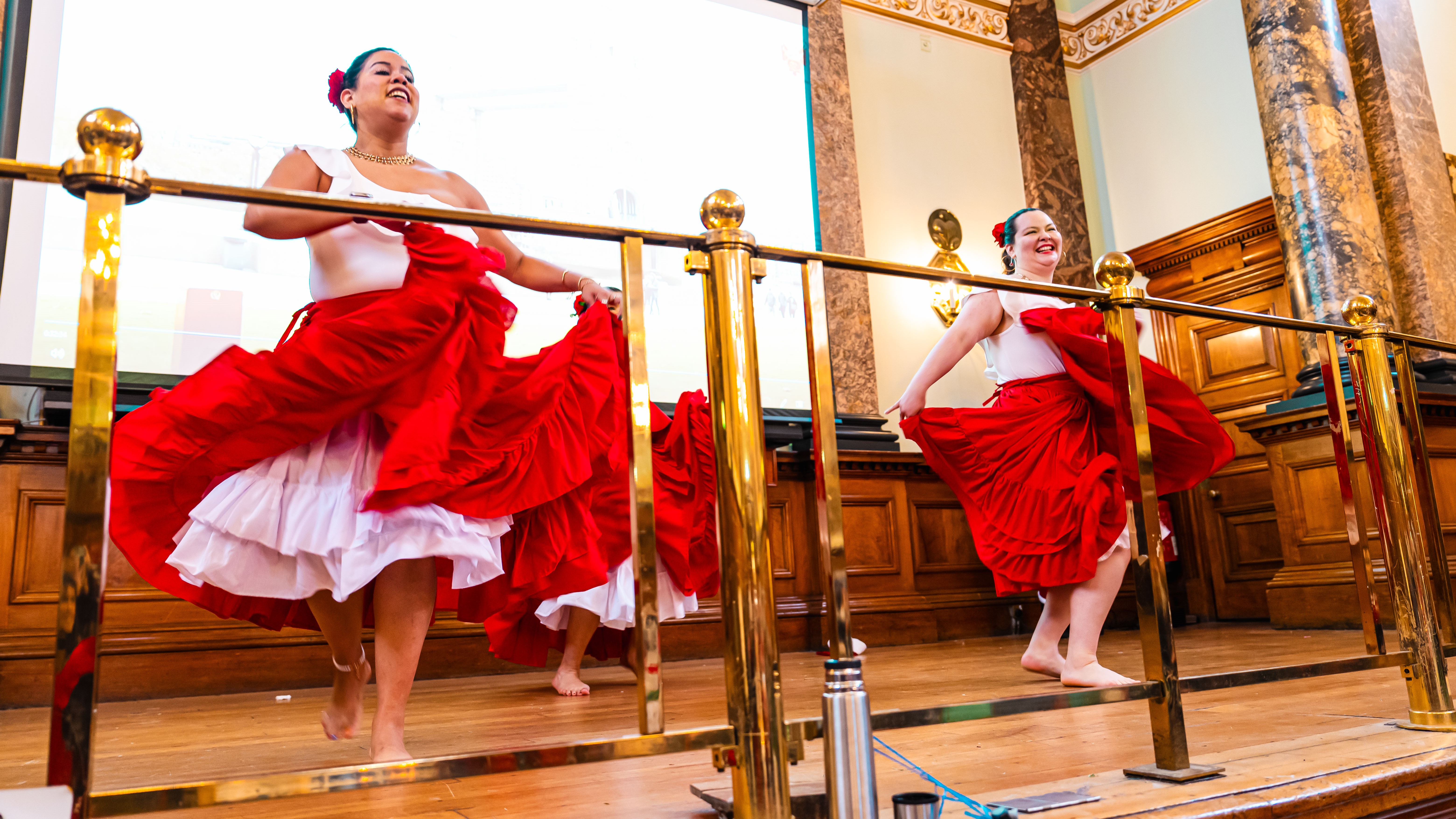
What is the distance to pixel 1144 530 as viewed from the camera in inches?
64.6

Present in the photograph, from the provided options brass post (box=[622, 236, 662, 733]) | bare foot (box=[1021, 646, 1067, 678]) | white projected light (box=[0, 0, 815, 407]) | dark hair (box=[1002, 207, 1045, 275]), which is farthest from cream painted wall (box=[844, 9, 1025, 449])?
brass post (box=[622, 236, 662, 733])

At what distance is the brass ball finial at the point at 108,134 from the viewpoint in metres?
0.98

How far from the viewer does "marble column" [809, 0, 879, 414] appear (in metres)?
5.83

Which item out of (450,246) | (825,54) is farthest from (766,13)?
(450,246)

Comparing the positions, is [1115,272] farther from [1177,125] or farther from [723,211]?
[1177,125]

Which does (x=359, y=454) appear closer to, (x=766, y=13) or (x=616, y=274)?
(x=616, y=274)

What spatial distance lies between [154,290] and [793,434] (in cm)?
298

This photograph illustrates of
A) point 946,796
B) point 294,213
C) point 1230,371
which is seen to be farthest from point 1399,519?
point 1230,371

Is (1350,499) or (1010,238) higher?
(1010,238)

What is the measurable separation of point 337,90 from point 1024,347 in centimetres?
197

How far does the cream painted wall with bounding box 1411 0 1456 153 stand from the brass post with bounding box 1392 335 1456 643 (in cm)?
426

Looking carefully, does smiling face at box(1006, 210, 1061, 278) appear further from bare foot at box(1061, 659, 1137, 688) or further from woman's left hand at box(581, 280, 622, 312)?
woman's left hand at box(581, 280, 622, 312)

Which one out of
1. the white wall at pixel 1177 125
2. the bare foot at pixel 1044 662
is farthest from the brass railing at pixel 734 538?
the white wall at pixel 1177 125

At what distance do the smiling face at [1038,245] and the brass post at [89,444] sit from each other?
8.50 feet
